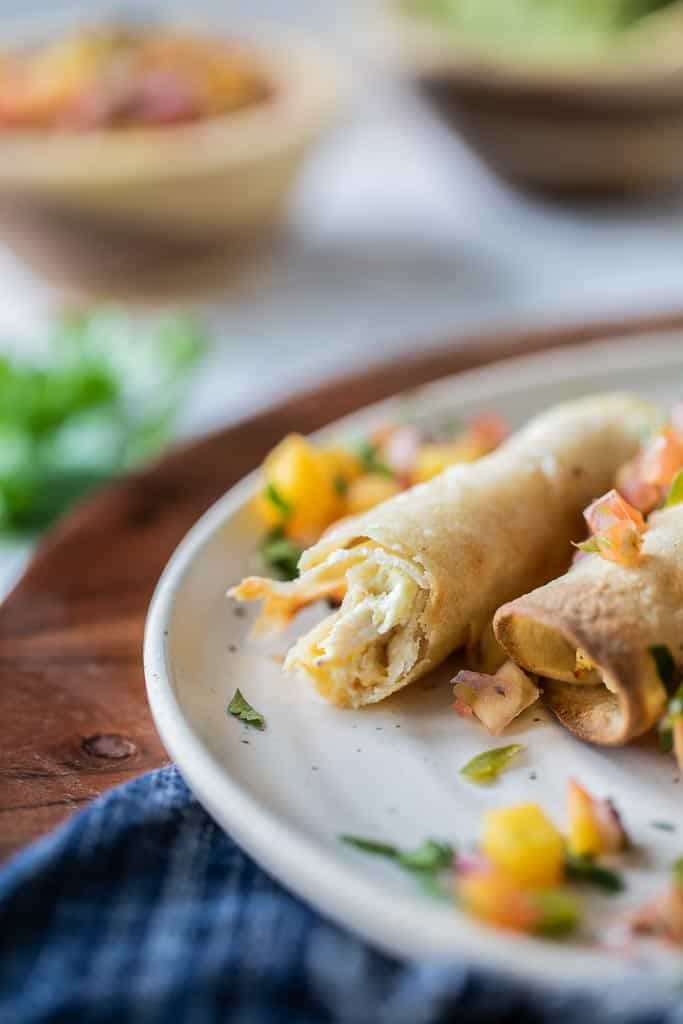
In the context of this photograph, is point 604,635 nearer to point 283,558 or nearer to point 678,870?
point 678,870

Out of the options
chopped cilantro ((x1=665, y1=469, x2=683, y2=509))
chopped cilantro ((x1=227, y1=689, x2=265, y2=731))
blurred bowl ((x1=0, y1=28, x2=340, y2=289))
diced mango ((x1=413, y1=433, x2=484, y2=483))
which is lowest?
chopped cilantro ((x1=227, y1=689, x2=265, y2=731))

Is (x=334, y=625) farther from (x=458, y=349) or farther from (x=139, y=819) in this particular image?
(x=458, y=349)

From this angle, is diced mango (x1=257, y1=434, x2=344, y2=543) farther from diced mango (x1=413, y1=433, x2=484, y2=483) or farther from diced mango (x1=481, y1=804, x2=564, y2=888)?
diced mango (x1=481, y1=804, x2=564, y2=888)

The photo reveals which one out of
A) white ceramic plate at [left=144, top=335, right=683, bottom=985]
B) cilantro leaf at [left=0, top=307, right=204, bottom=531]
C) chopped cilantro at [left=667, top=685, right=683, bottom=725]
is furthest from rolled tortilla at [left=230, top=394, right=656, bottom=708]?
cilantro leaf at [left=0, top=307, right=204, bottom=531]

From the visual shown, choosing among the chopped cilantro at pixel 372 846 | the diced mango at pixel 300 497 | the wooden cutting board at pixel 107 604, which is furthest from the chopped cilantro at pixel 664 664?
the diced mango at pixel 300 497

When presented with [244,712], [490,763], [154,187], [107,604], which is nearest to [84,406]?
[154,187]

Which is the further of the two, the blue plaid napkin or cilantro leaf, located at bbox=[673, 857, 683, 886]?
cilantro leaf, located at bbox=[673, 857, 683, 886]

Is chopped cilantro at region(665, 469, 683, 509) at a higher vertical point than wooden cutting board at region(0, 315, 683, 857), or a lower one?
higher
